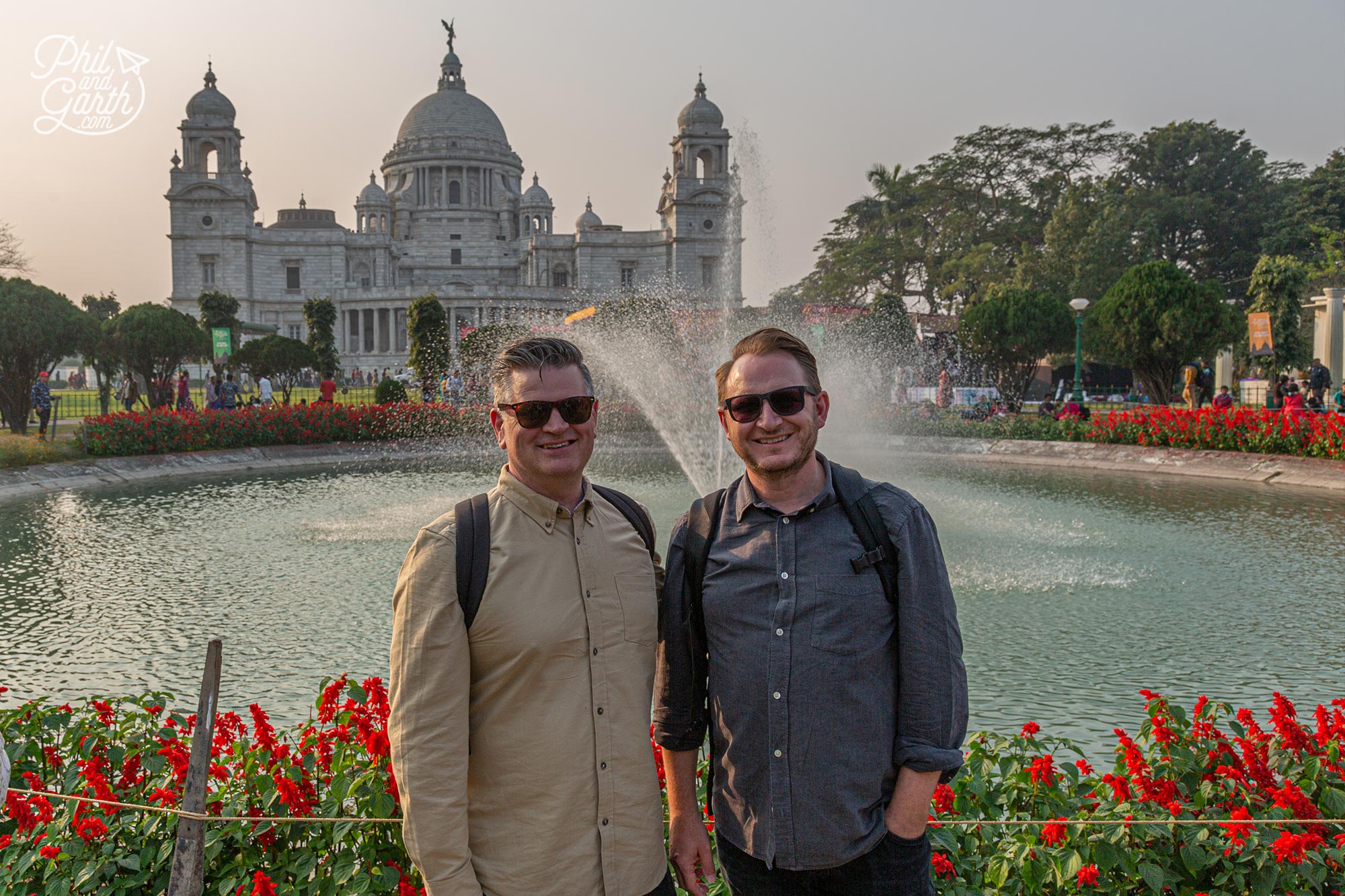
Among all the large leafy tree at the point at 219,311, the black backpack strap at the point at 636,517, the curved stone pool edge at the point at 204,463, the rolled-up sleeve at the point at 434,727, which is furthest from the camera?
the large leafy tree at the point at 219,311

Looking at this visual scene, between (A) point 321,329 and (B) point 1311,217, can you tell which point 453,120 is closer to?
(A) point 321,329

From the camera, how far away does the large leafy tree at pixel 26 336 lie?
20766mm

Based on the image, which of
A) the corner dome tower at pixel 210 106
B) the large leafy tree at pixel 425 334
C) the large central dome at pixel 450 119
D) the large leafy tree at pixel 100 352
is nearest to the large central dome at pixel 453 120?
the large central dome at pixel 450 119

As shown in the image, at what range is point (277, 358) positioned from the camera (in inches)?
1401

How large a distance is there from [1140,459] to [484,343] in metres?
19.0

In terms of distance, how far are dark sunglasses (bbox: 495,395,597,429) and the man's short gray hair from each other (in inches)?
1.6

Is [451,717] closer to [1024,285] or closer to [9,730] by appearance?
[9,730]

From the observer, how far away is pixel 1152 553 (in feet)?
32.2

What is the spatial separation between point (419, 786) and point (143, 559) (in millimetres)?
9159

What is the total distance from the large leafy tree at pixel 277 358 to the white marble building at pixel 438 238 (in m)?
24.4

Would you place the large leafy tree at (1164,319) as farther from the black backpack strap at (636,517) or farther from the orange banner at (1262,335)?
the black backpack strap at (636,517)

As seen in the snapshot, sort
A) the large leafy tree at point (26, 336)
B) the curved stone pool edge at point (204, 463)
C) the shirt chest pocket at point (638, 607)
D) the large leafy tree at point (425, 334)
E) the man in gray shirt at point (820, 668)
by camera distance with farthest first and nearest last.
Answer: the large leafy tree at point (425, 334) → the large leafy tree at point (26, 336) → the curved stone pool edge at point (204, 463) → the shirt chest pocket at point (638, 607) → the man in gray shirt at point (820, 668)

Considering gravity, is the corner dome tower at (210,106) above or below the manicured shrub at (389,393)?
above

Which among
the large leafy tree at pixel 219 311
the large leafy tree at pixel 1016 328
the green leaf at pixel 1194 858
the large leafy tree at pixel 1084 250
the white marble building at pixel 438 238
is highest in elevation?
the white marble building at pixel 438 238
